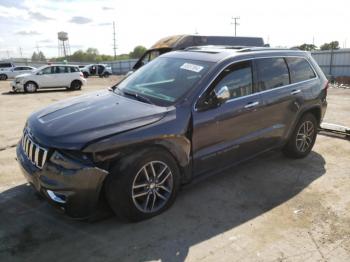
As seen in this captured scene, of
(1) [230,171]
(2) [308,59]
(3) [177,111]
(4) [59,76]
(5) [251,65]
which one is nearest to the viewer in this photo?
(3) [177,111]

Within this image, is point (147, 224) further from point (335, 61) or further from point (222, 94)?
point (335, 61)

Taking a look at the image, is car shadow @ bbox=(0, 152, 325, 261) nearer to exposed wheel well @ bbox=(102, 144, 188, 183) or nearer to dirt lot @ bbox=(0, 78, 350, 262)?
dirt lot @ bbox=(0, 78, 350, 262)

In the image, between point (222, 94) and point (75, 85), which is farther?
point (75, 85)

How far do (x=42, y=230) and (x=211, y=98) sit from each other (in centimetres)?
229

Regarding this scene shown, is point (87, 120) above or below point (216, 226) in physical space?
above

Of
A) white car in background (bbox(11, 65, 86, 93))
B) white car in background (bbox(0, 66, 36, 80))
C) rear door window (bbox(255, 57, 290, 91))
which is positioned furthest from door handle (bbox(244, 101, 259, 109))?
white car in background (bbox(0, 66, 36, 80))

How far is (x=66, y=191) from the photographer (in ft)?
10.5

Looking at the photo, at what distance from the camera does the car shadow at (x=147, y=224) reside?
316cm

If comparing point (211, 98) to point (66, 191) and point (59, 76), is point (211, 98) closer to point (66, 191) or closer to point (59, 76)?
point (66, 191)

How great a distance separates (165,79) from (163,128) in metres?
1.00

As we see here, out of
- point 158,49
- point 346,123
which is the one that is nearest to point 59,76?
point 158,49

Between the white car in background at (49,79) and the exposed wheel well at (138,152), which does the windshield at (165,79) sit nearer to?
the exposed wheel well at (138,152)

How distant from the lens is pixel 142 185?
11.6 ft

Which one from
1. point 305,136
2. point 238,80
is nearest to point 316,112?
point 305,136
